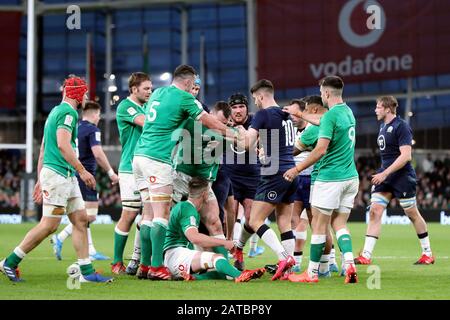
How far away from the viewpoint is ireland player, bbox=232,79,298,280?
9.98m

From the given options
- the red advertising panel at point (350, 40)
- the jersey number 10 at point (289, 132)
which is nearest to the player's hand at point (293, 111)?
the jersey number 10 at point (289, 132)

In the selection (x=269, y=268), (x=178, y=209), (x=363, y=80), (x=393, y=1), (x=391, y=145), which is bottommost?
(x=269, y=268)

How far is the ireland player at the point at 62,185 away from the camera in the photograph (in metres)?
9.23

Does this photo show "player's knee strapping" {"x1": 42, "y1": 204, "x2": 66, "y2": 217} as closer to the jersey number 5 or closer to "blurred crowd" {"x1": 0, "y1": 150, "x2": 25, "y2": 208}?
the jersey number 5

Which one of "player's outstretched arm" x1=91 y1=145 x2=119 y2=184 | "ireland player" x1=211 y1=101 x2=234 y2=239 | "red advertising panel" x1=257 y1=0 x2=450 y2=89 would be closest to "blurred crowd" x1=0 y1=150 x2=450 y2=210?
"red advertising panel" x1=257 y1=0 x2=450 y2=89

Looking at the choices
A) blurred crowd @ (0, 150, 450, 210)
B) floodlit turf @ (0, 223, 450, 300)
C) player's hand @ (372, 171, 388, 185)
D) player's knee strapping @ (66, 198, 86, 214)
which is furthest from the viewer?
blurred crowd @ (0, 150, 450, 210)

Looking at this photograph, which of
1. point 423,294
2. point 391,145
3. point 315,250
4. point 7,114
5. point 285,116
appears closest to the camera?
point 423,294

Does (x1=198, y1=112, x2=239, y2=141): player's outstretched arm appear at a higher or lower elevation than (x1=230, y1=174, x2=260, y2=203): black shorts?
higher

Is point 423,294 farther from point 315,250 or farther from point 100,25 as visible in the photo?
point 100,25

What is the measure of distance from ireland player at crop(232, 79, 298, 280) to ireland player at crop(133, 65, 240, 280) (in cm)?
44

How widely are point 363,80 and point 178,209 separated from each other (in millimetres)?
26028

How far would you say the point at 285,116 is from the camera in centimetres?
1017

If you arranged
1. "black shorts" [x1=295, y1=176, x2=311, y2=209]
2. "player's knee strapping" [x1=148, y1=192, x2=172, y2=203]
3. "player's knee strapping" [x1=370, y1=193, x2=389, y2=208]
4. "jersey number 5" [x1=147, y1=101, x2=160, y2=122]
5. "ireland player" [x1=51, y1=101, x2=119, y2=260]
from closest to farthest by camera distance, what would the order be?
"player's knee strapping" [x1=148, y1=192, x2=172, y2=203] < "jersey number 5" [x1=147, y1=101, x2=160, y2=122] < "black shorts" [x1=295, y1=176, x2=311, y2=209] < "player's knee strapping" [x1=370, y1=193, x2=389, y2=208] < "ireland player" [x1=51, y1=101, x2=119, y2=260]

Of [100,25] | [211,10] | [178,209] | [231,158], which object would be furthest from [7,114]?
[178,209]
